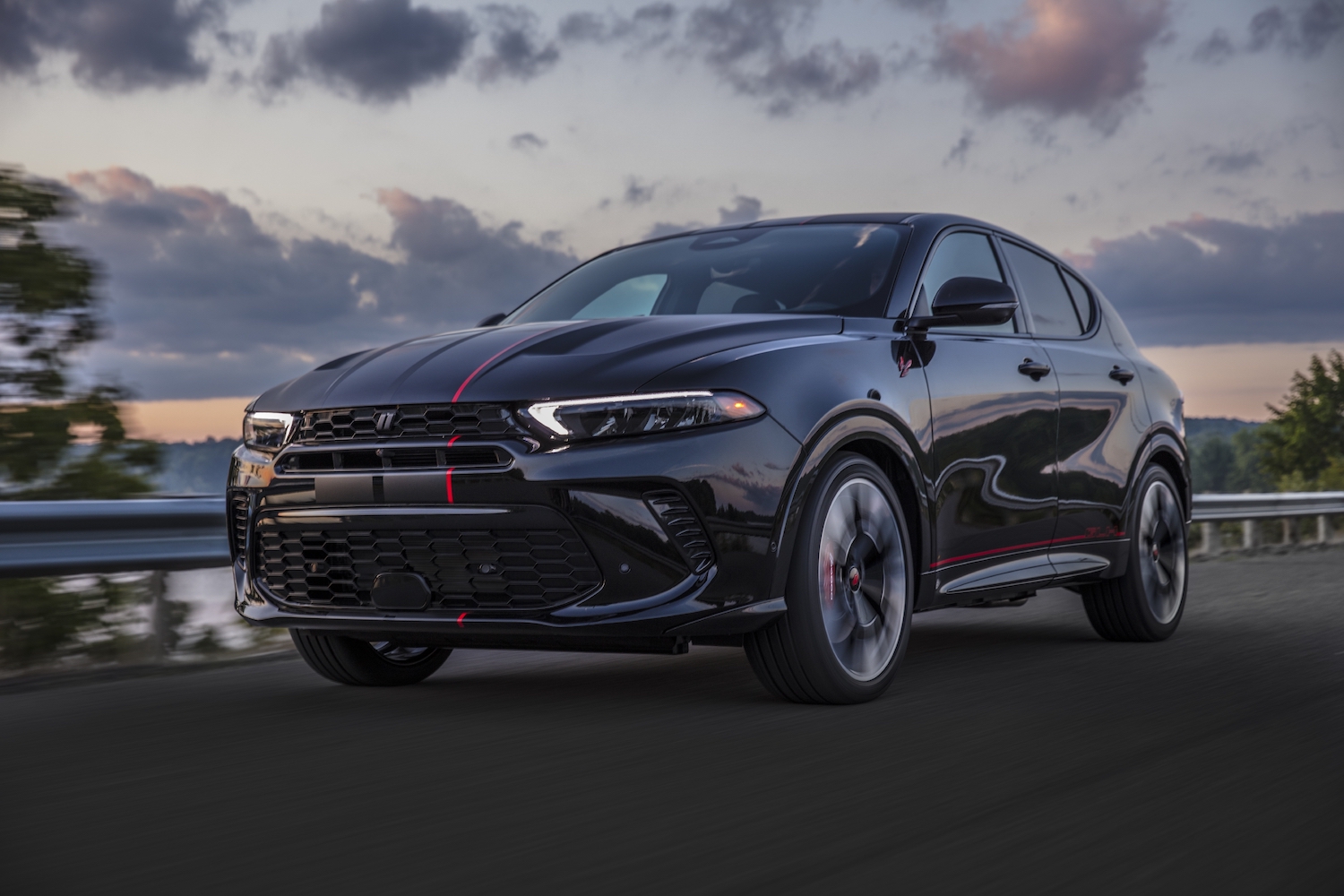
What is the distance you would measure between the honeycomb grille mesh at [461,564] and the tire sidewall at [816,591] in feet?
2.12

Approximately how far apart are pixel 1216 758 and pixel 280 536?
2940mm

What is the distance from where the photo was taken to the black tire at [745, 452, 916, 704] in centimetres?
504

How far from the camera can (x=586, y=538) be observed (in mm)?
4766

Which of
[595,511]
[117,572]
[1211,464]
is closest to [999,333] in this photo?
[595,511]

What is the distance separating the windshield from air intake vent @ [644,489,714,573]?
4.15 ft

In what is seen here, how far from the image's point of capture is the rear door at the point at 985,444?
5.84 meters

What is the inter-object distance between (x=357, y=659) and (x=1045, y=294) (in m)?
3.43

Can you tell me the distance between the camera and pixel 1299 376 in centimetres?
10381

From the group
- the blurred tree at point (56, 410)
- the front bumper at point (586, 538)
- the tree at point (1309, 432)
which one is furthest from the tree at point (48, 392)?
the tree at point (1309, 432)

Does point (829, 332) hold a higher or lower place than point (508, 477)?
higher

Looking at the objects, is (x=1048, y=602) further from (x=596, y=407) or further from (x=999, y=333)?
(x=596, y=407)

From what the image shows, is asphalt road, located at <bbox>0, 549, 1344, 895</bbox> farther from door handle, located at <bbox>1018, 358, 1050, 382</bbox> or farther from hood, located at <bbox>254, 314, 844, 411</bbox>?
door handle, located at <bbox>1018, 358, 1050, 382</bbox>

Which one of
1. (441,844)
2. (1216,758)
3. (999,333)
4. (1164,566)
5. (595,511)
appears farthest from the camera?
(1164,566)

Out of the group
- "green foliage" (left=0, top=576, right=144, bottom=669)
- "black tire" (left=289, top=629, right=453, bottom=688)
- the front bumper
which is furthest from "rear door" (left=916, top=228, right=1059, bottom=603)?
"green foliage" (left=0, top=576, right=144, bottom=669)
